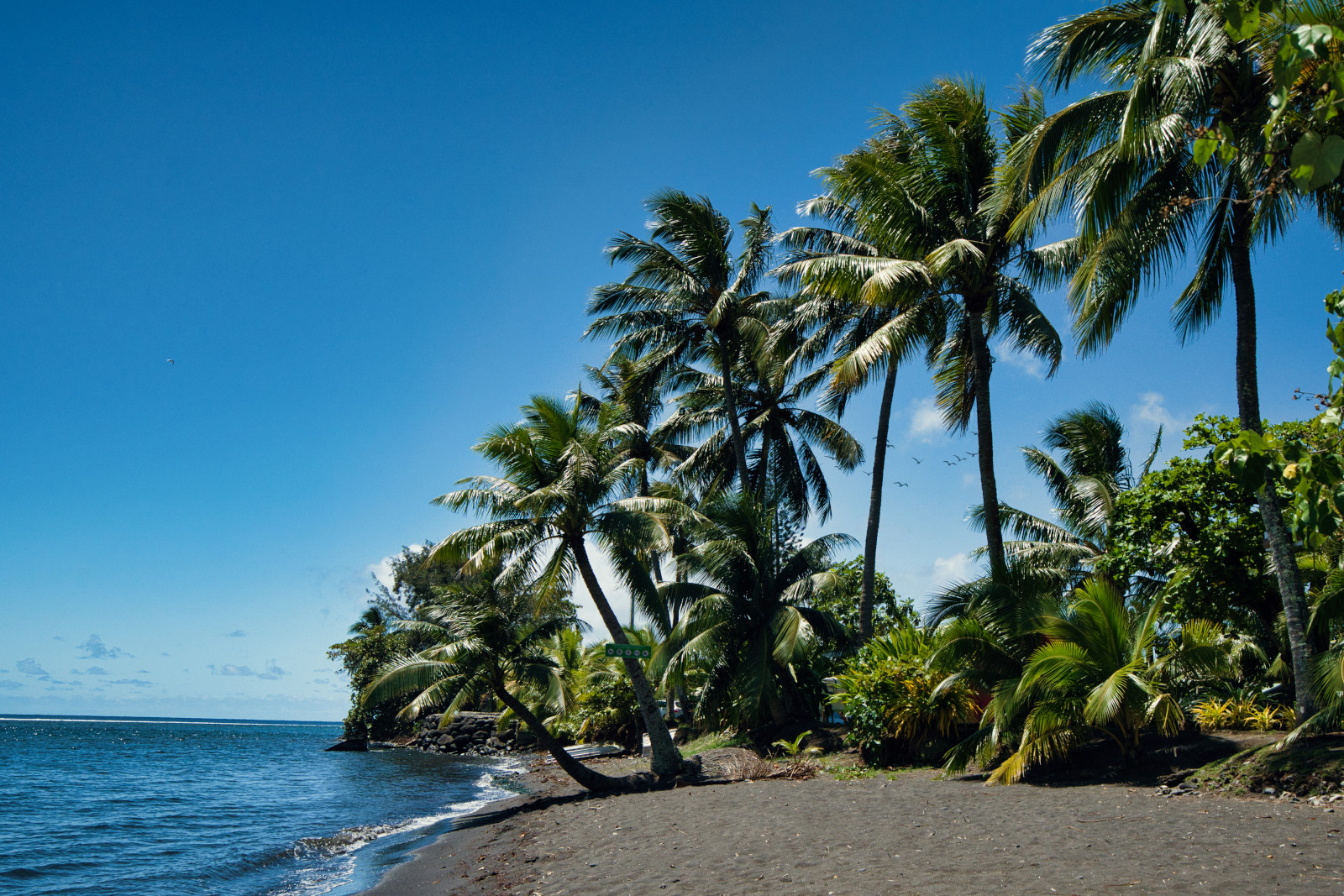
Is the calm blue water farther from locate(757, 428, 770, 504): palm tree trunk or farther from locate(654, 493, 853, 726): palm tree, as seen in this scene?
locate(757, 428, 770, 504): palm tree trunk

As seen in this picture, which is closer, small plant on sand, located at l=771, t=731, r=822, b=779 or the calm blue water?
the calm blue water

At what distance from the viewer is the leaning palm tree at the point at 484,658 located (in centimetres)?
1551

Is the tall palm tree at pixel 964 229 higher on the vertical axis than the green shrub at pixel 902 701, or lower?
higher

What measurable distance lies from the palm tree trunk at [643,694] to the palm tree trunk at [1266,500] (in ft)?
32.9

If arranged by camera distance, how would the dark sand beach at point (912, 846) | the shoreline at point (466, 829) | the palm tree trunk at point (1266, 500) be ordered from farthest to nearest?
the shoreline at point (466, 829)
the palm tree trunk at point (1266, 500)
the dark sand beach at point (912, 846)

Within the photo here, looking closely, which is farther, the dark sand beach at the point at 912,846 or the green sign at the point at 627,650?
the green sign at the point at 627,650

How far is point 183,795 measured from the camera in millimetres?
24953

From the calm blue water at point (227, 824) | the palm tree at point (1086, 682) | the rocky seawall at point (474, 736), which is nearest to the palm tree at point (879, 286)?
the palm tree at point (1086, 682)

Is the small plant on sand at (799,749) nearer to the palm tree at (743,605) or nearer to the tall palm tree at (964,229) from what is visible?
the palm tree at (743,605)

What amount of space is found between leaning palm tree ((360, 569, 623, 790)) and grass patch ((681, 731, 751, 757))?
395 cm

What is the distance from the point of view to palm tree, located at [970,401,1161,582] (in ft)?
64.0

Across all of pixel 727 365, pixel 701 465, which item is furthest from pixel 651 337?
pixel 701 465

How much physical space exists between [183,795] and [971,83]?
95.3ft

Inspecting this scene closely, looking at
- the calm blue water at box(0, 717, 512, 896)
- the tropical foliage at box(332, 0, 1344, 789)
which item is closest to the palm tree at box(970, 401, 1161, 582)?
the tropical foliage at box(332, 0, 1344, 789)
